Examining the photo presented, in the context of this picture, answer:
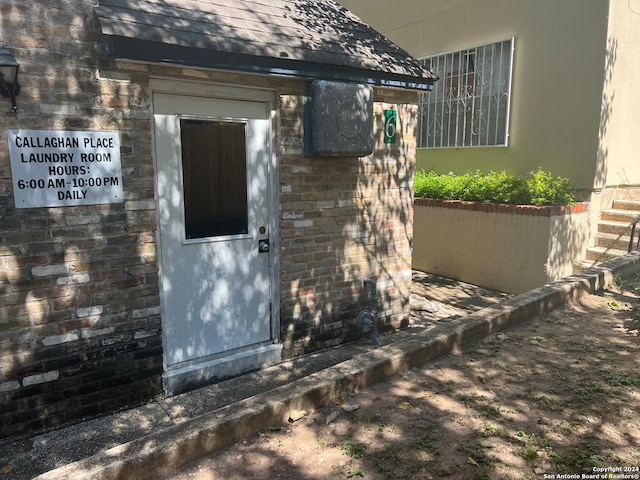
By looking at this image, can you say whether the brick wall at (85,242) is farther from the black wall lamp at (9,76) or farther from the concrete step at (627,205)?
the concrete step at (627,205)

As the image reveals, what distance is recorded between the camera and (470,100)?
8.63m

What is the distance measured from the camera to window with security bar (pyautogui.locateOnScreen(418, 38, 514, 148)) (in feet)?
26.8

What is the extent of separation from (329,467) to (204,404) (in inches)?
62.0

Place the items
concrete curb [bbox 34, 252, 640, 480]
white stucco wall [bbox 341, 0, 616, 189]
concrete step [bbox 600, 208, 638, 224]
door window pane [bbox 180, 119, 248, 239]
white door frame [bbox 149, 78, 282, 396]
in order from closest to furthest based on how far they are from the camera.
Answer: concrete curb [bbox 34, 252, 640, 480], white door frame [bbox 149, 78, 282, 396], door window pane [bbox 180, 119, 248, 239], white stucco wall [bbox 341, 0, 616, 189], concrete step [bbox 600, 208, 638, 224]

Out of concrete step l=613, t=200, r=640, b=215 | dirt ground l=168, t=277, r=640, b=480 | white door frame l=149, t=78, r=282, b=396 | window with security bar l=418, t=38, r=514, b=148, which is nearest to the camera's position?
dirt ground l=168, t=277, r=640, b=480

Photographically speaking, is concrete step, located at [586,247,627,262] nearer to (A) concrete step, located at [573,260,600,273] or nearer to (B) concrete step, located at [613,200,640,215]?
(A) concrete step, located at [573,260,600,273]

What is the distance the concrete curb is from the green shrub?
7.93 feet

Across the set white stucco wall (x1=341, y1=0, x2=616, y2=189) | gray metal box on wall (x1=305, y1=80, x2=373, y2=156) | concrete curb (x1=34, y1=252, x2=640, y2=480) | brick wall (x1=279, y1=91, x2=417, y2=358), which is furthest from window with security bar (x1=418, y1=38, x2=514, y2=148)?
gray metal box on wall (x1=305, y1=80, x2=373, y2=156)

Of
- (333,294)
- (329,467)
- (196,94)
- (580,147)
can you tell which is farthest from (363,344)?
(580,147)

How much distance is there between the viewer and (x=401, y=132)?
5.04 m

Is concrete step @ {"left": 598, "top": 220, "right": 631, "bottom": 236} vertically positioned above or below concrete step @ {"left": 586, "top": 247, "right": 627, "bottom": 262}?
above

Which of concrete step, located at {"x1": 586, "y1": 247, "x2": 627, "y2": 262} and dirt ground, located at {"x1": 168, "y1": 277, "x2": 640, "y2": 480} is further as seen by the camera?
concrete step, located at {"x1": 586, "y1": 247, "x2": 627, "y2": 262}

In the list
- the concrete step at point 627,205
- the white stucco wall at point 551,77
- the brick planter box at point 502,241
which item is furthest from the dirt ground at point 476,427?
the concrete step at point 627,205

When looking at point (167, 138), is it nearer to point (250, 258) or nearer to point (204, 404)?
point (250, 258)
